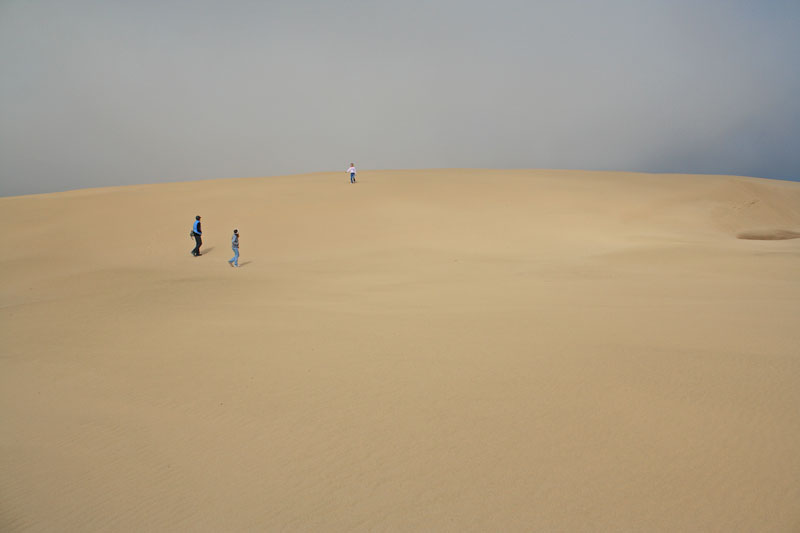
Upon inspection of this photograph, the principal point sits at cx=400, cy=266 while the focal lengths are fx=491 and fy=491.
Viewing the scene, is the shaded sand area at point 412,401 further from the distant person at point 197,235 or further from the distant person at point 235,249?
the distant person at point 197,235

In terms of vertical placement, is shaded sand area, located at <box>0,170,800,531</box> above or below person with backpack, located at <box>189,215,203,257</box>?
below

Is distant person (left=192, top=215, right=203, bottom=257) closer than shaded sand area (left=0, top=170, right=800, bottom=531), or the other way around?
shaded sand area (left=0, top=170, right=800, bottom=531)

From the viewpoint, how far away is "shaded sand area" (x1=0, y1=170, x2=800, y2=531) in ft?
8.92

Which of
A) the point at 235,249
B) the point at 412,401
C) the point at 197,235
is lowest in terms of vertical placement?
the point at 412,401

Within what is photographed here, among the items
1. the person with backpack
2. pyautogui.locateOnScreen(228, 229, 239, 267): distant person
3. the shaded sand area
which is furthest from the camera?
the person with backpack

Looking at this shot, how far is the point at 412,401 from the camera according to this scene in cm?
395

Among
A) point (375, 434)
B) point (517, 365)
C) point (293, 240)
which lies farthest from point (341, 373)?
point (293, 240)

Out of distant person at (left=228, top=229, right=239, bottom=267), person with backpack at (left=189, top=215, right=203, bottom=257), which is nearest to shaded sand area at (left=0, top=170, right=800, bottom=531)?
distant person at (left=228, top=229, right=239, bottom=267)

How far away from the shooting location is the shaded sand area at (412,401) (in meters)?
2.72

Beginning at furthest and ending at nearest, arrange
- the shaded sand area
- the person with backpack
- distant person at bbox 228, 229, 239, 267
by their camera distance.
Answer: the person with backpack
distant person at bbox 228, 229, 239, 267
the shaded sand area

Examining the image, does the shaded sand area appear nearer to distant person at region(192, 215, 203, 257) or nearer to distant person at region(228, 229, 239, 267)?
distant person at region(228, 229, 239, 267)

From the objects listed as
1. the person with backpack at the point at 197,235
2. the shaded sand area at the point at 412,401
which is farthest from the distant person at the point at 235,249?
the shaded sand area at the point at 412,401

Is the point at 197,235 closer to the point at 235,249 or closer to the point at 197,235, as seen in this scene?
the point at 197,235

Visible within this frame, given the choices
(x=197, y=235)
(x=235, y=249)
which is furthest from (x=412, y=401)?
(x=197, y=235)
